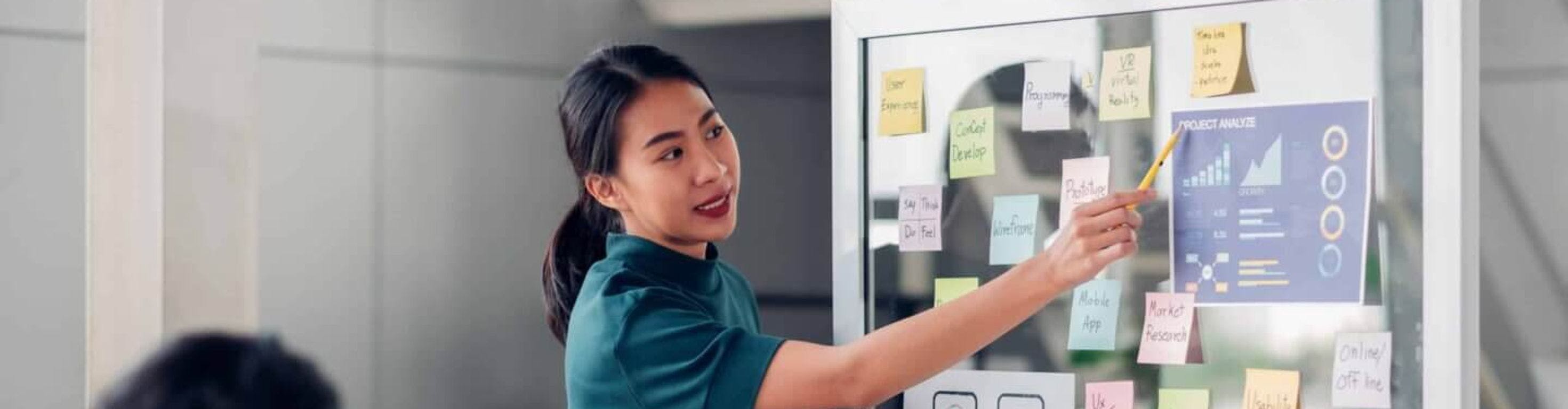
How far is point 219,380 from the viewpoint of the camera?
89 centimetres

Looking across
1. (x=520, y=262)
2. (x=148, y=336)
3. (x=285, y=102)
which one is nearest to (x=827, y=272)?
(x=520, y=262)

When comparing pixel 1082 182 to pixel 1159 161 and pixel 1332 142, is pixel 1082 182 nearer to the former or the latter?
pixel 1159 161

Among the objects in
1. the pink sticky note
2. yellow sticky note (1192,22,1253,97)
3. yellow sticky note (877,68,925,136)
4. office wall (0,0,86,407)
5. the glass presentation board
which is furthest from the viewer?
office wall (0,0,86,407)

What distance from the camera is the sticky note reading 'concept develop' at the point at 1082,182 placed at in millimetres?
2281

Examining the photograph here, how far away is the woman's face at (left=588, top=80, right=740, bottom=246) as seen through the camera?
7.00 feet

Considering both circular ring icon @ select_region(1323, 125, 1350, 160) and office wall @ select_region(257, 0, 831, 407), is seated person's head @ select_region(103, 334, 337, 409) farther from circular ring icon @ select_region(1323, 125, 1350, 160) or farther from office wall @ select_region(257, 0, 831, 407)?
office wall @ select_region(257, 0, 831, 407)

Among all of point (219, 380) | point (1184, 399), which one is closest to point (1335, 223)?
point (1184, 399)

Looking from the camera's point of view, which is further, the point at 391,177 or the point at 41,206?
the point at 391,177

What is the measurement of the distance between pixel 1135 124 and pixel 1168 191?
Result: 0.10 m

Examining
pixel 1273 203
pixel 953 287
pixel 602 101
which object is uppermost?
pixel 602 101

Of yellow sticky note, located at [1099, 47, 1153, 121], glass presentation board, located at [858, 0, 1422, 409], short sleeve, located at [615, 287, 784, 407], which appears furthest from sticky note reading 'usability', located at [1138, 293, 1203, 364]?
short sleeve, located at [615, 287, 784, 407]

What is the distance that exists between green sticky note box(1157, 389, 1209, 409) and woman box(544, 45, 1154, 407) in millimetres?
216

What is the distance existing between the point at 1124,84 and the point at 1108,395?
0.39 m

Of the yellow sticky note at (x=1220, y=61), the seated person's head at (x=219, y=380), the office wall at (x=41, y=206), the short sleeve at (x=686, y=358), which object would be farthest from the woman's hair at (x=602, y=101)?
the seated person's head at (x=219, y=380)
